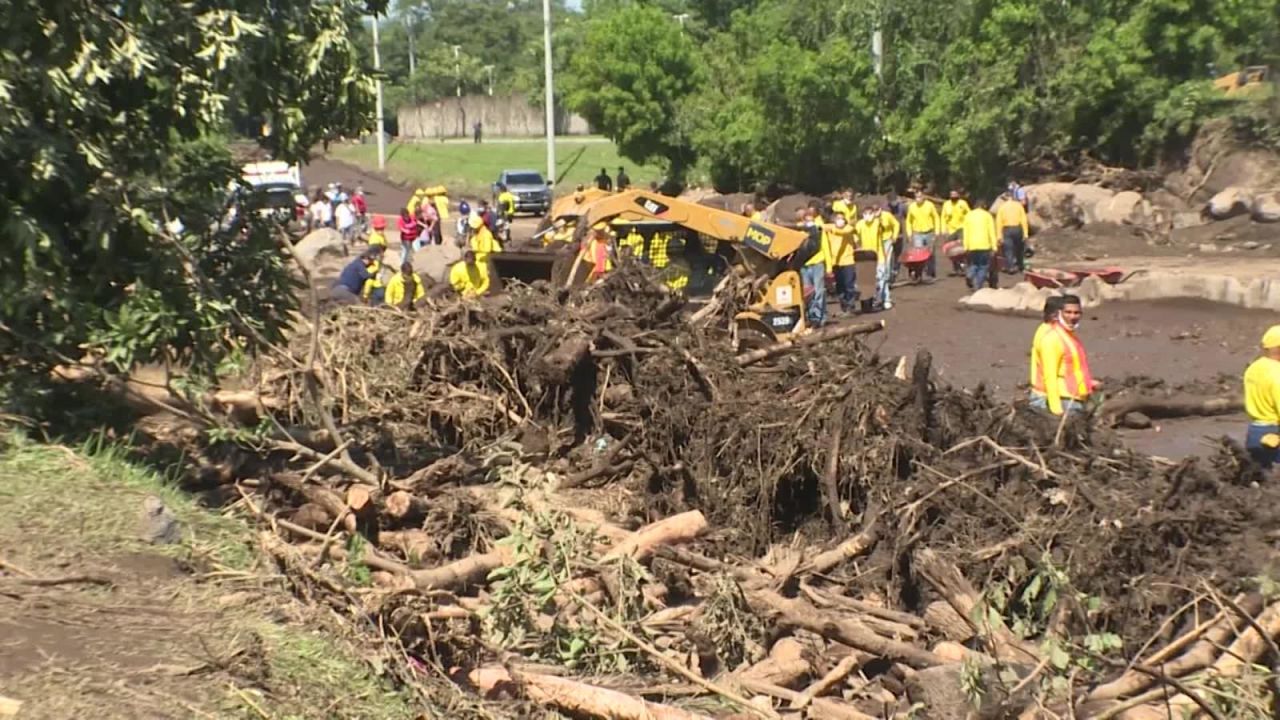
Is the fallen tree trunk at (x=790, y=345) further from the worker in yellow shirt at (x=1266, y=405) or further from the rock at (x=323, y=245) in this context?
the rock at (x=323, y=245)

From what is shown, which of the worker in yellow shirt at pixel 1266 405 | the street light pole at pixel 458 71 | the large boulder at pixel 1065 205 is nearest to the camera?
the worker in yellow shirt at pixel 1266 405

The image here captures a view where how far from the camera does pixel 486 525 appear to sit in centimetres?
898

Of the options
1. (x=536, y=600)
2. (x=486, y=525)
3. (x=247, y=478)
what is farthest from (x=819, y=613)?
(x=247, y=478)

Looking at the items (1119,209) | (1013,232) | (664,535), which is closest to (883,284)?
(1013,232)

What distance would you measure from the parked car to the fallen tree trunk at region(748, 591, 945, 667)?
39362 millimetres

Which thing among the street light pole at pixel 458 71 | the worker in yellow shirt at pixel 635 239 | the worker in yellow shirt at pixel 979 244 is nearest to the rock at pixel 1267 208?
the worker in yellow shirt at pixel 979 244

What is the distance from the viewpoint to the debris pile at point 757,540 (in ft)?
21.3

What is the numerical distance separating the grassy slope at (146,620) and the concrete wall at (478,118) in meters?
77.6

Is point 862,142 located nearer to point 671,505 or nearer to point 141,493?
point 671,505

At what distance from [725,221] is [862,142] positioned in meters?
24.6

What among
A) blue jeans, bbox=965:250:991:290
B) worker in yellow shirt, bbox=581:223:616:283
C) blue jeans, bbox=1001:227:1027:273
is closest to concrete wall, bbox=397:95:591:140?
blue jeans, bbox=1001:227:1027:273

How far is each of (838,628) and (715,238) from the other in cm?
1126

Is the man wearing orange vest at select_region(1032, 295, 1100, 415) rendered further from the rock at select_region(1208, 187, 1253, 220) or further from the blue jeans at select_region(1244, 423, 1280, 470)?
the rock at select_region(1208, 187, 1253, 220)

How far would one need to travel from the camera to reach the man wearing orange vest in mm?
9797
